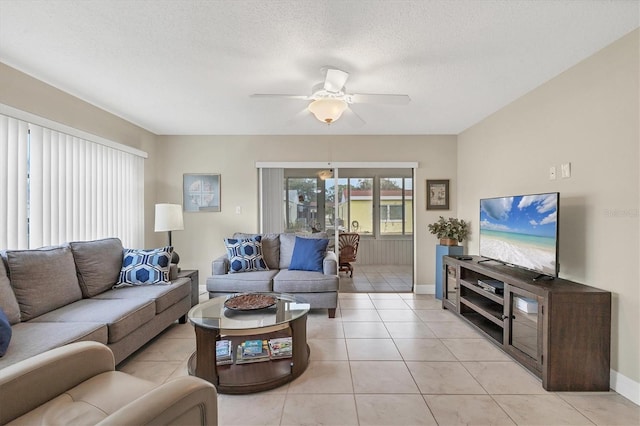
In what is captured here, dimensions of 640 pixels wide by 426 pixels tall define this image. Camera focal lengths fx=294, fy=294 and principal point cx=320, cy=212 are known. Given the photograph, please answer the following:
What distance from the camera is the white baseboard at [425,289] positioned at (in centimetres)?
455

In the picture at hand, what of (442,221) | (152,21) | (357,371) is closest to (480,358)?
(357,371)

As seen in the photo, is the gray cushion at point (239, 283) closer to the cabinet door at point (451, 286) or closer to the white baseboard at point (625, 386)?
the cabinet door at point (451, 286)

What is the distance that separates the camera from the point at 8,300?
6.59 feet

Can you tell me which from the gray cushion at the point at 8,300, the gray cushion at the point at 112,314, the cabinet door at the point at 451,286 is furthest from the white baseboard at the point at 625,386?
the gray cushion at the point at 8,300

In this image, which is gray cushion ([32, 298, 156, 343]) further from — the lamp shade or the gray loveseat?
the lamp shade

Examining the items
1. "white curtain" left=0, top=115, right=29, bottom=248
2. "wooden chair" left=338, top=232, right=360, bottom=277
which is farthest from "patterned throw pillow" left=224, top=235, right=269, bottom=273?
"white curtain" left=0, top=115, right=29, bottom=248

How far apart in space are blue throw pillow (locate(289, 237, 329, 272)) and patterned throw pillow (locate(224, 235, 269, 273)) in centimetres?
43

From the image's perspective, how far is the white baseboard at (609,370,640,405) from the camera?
1935mm

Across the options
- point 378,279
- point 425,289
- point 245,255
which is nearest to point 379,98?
point 245,255

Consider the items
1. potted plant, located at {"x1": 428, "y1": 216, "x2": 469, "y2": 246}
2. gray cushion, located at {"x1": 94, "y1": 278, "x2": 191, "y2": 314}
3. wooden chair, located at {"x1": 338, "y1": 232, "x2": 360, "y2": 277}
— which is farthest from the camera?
wooden chair, located at {"x1": 338, "y1": 232, "x2": 360, "y2": 277}

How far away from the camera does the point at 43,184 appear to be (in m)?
2.67

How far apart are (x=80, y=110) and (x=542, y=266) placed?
15.1 ft

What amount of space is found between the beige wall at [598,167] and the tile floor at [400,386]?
0.61 meters

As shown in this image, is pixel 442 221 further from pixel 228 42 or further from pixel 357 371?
pixel 228 42
